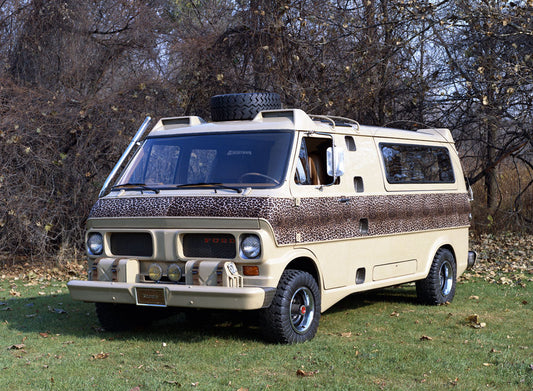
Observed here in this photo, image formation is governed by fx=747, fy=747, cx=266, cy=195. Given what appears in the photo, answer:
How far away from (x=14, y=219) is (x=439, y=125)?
29.2 feet

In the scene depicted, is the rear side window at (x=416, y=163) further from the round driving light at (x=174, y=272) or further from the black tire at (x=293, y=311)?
the round driving light at (x=174, y=272)

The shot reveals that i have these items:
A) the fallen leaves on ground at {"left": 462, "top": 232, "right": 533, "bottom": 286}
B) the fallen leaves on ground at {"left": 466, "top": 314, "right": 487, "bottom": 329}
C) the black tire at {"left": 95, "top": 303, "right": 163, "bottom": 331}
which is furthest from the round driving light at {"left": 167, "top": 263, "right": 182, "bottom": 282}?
the fallen leaves on ground at {"left": 462, "top": 232, "right": 533, "bottom": 286}

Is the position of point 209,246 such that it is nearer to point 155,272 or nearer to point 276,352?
point 155,272

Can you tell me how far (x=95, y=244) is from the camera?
7871 mm

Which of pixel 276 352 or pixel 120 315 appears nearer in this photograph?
pixel 276 352

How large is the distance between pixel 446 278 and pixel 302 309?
3412 mm

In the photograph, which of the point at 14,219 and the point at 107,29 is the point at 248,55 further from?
the point at 14,219

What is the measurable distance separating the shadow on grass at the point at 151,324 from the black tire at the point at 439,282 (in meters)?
0.39

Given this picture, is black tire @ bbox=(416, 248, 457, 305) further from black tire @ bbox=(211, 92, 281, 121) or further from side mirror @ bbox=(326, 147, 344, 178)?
black tire @ bbox=(211, 92, 281, 121)

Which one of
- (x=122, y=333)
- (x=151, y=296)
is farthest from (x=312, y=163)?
(x=122, y=333)

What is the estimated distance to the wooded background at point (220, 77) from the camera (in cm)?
→ 1356

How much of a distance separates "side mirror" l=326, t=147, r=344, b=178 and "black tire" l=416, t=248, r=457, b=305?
278 centimetres

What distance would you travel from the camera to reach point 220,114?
28.2ft

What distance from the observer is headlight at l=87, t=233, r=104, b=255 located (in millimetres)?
7816
